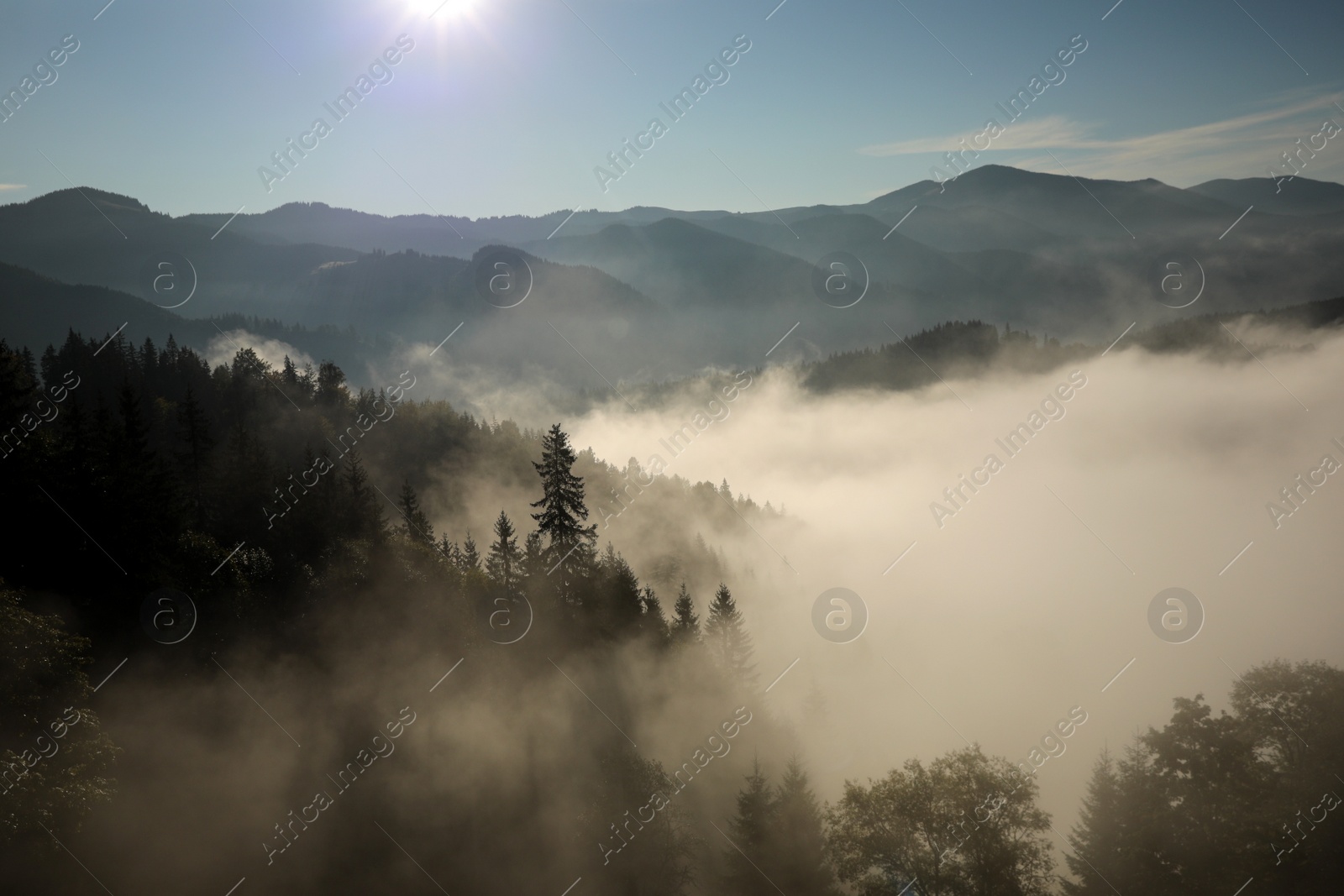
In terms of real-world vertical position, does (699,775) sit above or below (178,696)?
below

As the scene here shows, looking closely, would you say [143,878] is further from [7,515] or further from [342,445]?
[342,445]

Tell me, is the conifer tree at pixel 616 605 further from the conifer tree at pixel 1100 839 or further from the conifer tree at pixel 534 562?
the conifer tree at pixel 1100 839

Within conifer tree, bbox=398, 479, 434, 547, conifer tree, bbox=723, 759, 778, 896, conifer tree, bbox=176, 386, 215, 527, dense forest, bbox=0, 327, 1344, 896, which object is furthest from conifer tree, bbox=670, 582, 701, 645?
conifer tree, bbox=176, 386, 215, 527

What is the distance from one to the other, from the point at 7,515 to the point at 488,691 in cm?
2443

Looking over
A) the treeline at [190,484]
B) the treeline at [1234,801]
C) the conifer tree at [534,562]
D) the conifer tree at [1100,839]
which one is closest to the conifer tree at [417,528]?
the treeline at [190,484]

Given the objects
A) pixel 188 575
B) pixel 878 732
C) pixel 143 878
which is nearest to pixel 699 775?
pixel 143 878

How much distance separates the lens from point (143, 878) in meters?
26.1

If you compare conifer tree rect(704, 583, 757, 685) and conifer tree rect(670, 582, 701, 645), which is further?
conifer tree rect(704, 583, 757, 685)

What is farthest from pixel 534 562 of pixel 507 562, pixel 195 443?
pixel 195 443

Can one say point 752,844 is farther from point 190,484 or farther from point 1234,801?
point 190,484

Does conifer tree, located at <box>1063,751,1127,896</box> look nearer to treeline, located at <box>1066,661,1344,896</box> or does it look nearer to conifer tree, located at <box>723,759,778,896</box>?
treeline, located at <box>1066,661,1344,896</box>

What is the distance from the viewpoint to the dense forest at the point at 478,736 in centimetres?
2803

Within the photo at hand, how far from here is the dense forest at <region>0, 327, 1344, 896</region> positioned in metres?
28.0

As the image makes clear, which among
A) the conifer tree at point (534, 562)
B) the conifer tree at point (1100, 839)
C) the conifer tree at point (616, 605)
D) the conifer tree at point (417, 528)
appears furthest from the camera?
the conifer tree at point (417, 528)
